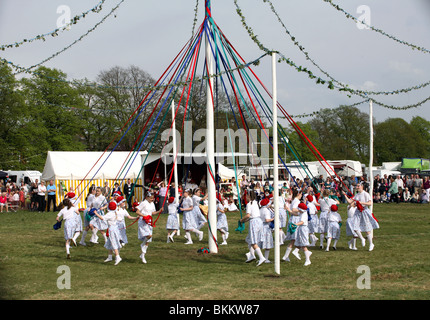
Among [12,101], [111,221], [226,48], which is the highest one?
[12,101]

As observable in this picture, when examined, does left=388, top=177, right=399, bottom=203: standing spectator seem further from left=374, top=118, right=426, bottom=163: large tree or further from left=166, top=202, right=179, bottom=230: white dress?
left=374, top=118, right=426, bottom=163: large tree


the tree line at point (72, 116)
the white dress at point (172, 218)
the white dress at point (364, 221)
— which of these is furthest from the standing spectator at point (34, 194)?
the white dress at point (364, 221)

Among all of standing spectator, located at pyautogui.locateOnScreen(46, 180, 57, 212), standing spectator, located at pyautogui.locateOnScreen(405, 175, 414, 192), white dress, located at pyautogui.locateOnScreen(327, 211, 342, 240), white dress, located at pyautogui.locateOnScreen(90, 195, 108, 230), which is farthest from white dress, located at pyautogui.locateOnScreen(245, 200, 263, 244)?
standing spectator, located at pyautogui.locateOnScreen(405, 175, 414, 192)

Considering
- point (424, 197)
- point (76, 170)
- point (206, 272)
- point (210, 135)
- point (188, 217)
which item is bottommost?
point (206, 272)

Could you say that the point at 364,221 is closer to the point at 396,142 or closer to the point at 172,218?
the point at 172,218

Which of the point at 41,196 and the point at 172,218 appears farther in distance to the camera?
the point at 41,196

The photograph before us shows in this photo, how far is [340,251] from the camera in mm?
11852

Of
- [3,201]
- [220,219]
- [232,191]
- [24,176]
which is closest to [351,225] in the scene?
[220,219]

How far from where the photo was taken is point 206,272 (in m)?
9.44

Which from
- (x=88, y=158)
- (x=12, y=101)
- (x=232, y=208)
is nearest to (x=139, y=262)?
(x=232, y=208)

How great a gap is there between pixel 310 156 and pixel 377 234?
40242mm

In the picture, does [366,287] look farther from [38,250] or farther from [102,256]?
[38,250]

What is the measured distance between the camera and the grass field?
24.9 feet

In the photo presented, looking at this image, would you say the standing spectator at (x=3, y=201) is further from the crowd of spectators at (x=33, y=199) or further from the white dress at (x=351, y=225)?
the white dress at (x=351, y=225)
